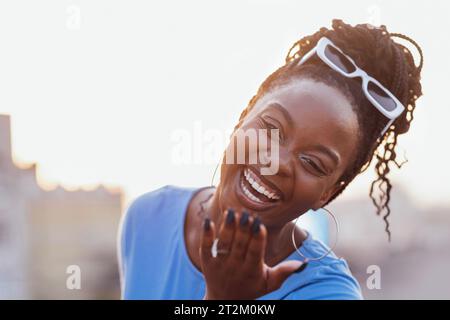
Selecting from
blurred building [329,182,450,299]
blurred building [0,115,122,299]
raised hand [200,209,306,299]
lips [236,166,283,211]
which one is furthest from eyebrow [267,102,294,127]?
blurred building [329,182,450,299]

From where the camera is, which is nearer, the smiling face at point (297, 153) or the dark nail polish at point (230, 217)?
the dark nail polish at point (230, 217)

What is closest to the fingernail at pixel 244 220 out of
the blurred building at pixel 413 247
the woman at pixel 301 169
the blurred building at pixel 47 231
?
the woman at pixel 301 169

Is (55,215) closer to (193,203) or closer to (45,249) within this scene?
(45,249)

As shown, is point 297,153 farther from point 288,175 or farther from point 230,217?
point 230,217

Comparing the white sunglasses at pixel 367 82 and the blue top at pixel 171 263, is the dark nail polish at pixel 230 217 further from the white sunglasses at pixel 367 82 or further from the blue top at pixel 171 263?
the white sunglasses at pixel 367 82

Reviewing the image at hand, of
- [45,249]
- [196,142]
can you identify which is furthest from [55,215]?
[196,142]

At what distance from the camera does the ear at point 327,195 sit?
131cm

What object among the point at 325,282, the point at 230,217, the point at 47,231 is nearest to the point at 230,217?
the point at 230,217

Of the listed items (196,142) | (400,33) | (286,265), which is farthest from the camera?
(196,142)

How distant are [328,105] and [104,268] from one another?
8356 millimetres

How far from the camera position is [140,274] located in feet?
4.51

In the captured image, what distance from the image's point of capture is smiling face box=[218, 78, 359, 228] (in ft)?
4.00

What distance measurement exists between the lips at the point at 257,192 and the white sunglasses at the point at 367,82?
0.26 metres

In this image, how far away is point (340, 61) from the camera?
1264 millimetres
